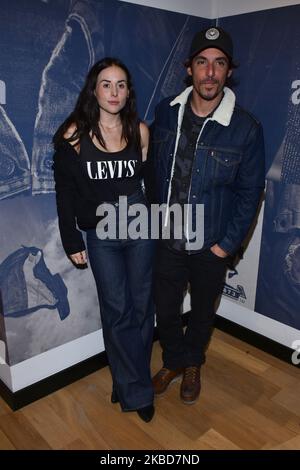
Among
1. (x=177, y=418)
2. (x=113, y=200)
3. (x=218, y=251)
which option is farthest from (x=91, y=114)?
(x=177, y=418)

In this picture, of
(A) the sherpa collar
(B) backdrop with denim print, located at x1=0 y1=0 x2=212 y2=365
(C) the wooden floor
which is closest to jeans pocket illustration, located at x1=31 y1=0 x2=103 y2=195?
(B) backdrop with denim print, located at x1=0 y1=0 x2=212 y2=365

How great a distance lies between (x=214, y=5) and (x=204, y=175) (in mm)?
1287

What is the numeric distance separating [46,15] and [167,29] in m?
0.80

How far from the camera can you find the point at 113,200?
1.89 m

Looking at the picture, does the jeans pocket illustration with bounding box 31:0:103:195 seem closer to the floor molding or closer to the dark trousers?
the dark trousers

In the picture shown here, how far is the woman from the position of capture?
1.79 m

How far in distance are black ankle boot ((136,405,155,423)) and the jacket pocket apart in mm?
1267

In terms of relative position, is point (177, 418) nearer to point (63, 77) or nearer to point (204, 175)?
point (204, 175)

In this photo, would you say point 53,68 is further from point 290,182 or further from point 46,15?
point 290,182

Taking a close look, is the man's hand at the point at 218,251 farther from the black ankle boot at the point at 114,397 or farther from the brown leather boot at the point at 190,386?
the black ankle boot at the point at 114,397

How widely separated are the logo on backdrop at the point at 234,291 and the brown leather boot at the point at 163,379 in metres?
0.70

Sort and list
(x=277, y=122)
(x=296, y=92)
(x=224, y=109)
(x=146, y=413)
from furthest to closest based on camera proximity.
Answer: (x=277, y=122), (x=296, y=92), (x=146, y=413), (x=224, y=109)

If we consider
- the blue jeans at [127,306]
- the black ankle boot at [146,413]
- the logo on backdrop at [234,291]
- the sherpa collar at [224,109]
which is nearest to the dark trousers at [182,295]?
the blue jeans at [127,306]
